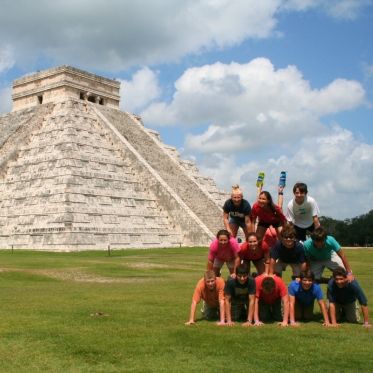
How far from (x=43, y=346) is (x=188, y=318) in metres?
2.84

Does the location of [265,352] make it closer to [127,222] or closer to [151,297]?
[151,297]

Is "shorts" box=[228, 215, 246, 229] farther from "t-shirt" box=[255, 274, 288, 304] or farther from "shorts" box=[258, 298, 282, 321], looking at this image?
"shorts" box=[258, 298, 282, 321]

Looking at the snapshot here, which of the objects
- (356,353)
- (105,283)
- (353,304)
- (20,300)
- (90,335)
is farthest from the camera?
(105,283)

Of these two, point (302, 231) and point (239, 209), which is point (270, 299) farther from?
point (239, 209)

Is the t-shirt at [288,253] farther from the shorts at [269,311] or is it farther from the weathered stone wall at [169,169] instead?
the weathered stone wall at [169,169]

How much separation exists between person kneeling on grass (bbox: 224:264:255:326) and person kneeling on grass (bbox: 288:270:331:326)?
0.66 metres

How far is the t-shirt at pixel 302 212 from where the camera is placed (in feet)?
32.2

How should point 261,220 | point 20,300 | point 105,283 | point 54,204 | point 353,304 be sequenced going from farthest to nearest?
point 54,204
point 105,283
point 20,300
point 261,220
point 353,304

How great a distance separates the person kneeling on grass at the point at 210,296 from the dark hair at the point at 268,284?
67 cm

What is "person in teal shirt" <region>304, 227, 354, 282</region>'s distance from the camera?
30.9 feet

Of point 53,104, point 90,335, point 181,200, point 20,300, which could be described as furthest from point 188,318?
point 53,104

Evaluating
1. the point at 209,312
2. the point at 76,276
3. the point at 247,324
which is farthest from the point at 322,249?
the point at 76,276

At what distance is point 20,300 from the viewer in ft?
38.3

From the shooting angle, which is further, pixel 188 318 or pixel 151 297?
pixel 151 297
